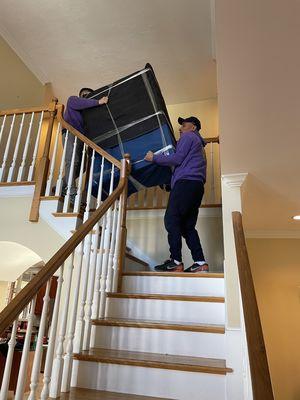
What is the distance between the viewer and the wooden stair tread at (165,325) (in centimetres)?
191

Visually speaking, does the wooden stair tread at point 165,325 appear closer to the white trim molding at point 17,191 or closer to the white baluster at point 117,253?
the white baluster at point 117,253

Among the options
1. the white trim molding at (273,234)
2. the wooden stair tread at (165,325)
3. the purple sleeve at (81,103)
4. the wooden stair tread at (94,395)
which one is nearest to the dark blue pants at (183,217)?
the wooden stair tread at (165,325)

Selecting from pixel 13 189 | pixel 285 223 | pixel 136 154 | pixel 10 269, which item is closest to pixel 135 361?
pixel 136 154

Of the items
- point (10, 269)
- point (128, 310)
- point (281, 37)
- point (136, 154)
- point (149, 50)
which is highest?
point (149, 50)

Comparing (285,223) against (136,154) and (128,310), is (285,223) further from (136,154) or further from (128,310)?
(128,310)

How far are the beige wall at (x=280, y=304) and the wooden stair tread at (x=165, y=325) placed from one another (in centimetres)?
202

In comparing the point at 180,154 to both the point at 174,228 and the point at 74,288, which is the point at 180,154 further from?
the point at 74,288

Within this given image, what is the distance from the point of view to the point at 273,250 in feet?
13.0

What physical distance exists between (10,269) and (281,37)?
4313 millimetres

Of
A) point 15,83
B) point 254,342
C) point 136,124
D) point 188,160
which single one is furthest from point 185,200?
point 15,83

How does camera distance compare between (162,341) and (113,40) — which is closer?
(162,341)

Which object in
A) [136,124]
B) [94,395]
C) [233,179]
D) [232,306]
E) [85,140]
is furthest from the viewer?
[136,124]

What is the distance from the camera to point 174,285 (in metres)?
2.36

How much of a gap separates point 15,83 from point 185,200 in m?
3.39
